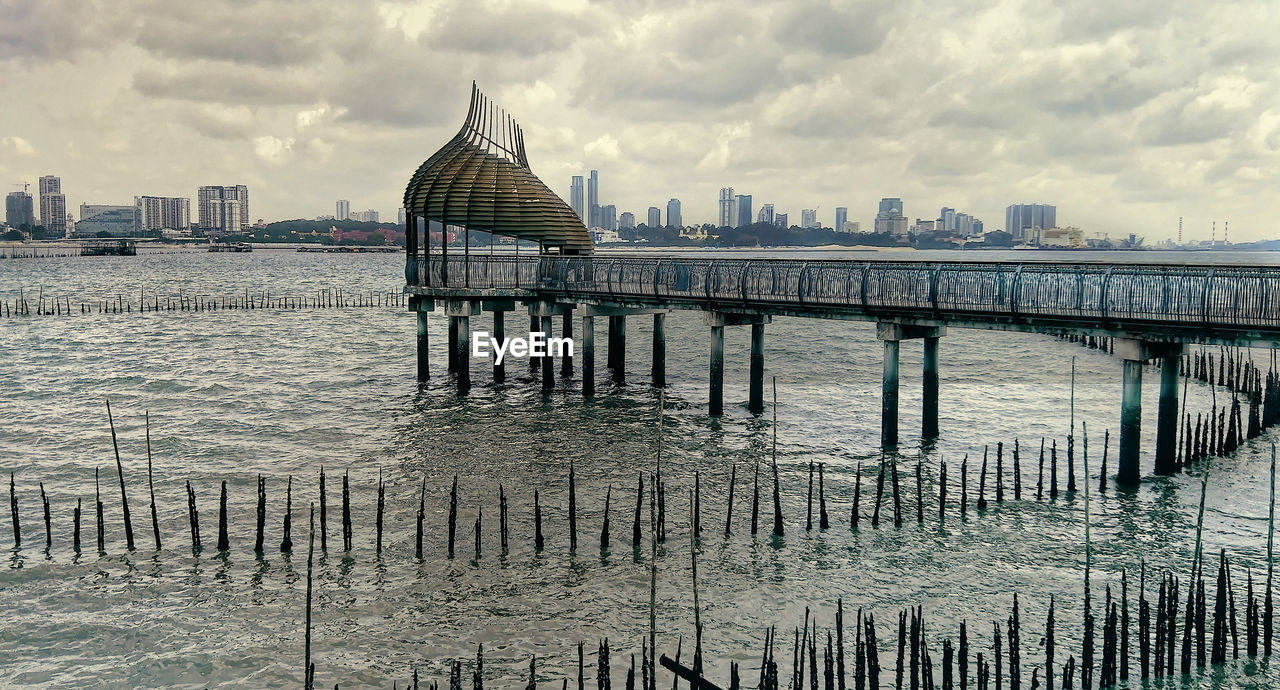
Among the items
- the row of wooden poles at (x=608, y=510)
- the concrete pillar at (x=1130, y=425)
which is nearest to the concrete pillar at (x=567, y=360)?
the row of wooden poles at (x=608, y=510)

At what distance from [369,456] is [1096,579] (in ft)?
74.4

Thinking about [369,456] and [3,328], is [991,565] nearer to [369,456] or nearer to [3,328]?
[369,456]

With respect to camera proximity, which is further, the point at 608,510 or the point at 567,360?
the point at 567,360

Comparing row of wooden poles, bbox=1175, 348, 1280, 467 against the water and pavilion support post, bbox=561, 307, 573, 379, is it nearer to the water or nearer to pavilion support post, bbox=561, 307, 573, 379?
the water

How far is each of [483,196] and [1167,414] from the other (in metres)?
29.2

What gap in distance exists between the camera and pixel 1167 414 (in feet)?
94.1

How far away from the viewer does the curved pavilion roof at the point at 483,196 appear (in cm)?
4597

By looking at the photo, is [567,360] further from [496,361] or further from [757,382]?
[757,382]

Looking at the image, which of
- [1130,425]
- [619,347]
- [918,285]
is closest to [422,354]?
[619,347]

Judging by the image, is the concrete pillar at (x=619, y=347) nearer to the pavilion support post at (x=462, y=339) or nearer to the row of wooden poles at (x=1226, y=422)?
the pavilion support post at (x=462, y=339)

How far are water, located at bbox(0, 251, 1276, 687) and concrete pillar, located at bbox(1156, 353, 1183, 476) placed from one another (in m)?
0.63

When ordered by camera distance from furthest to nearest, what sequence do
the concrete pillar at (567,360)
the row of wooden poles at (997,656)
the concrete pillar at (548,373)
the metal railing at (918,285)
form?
the concrete pillar at (567,360)
the concrete pillar at (548,373)
the metal railing at (918,285)
the row of wooden poles at (997,656)

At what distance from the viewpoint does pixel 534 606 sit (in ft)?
68.6

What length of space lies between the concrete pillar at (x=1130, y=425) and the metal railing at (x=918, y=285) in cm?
206
